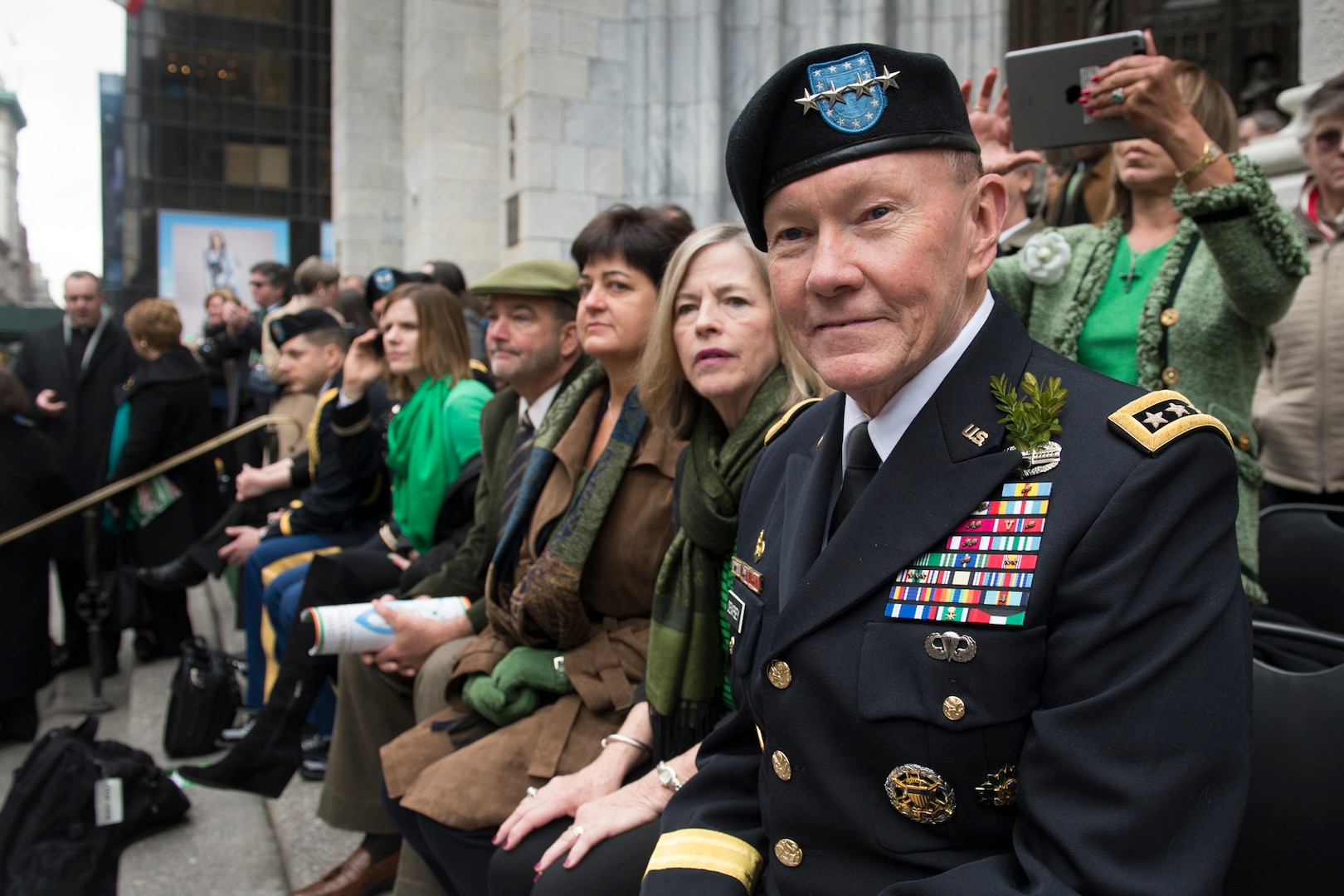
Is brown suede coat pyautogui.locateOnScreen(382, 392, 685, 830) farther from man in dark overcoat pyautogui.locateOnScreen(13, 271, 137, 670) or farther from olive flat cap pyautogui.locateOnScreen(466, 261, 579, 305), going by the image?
man in dark overcoat pyautogui.locateOnScreen(13, 271, 137, 670)

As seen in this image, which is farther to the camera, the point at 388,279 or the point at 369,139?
the point at 369,139

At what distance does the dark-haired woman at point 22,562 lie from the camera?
510cm

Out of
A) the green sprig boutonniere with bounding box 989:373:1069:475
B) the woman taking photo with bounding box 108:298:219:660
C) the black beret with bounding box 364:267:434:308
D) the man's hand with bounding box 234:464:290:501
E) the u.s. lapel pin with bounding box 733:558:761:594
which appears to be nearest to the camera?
the green sprig boutonniere with bounding box 989:373:1069:475

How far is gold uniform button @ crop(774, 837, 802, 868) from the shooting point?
146cm

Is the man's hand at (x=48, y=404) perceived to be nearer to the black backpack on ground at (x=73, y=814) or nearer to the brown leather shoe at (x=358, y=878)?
the black backpack on ground at (x=73, y=814)

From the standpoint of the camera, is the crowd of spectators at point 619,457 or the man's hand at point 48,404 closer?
the crowd of spectators at point 619,457

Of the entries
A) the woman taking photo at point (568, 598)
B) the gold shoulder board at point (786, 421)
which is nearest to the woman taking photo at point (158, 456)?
the woman taking photo at point (568, 598)

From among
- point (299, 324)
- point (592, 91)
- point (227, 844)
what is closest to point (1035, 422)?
point (227, 844)

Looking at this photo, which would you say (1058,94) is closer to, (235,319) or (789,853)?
(789,853)

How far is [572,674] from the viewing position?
2.70 metres

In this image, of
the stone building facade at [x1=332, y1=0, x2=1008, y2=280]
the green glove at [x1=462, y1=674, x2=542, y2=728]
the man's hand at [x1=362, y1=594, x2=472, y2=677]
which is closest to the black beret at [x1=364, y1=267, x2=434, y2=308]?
the stone building facade at [x1=332, y1=0, x2=1008, y2=280]

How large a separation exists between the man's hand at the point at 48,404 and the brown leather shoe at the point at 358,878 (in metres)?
4.62

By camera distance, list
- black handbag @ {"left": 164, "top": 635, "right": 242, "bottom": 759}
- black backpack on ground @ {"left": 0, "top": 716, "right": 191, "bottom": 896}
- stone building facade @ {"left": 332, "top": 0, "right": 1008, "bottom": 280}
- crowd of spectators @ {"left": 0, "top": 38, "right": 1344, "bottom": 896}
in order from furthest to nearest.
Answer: stone building facade @ {"left": 332, "top": 0, "right": 1008, "bottom": 280}, black handbag @ {"left": 164, "top": 635, "right": 242, "bottom": 759}, black backpack on ground @ {"left": 0, "top": 716, "right": 191, "bottom": 896}, crowd of spectators @ {"left": 0, "top": 38, "right": 1344, "bottom": 896}

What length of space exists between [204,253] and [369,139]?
40.0 feet
